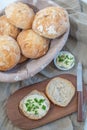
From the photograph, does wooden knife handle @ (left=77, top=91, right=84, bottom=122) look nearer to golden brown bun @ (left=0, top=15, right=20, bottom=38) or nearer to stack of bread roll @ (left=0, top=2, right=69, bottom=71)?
stack of bread roll @ (left=0, top=2, right=69, bottom=71)

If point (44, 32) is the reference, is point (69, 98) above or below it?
below

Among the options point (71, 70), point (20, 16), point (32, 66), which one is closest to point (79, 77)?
point (71, 70)

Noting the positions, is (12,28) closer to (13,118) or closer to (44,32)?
(44,32)

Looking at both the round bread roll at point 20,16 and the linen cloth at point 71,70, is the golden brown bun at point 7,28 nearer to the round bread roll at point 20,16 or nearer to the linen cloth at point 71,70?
the round bread roll at point 20,16

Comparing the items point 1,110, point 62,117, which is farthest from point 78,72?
point 1,110

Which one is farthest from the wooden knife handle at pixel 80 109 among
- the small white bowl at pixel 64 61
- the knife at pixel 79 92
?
the small white bowl at pixel 64 61

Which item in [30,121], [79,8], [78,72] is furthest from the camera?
[79,8]

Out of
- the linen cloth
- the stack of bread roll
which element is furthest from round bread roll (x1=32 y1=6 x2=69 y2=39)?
the linen cloth

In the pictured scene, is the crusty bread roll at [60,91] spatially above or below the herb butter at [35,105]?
below
